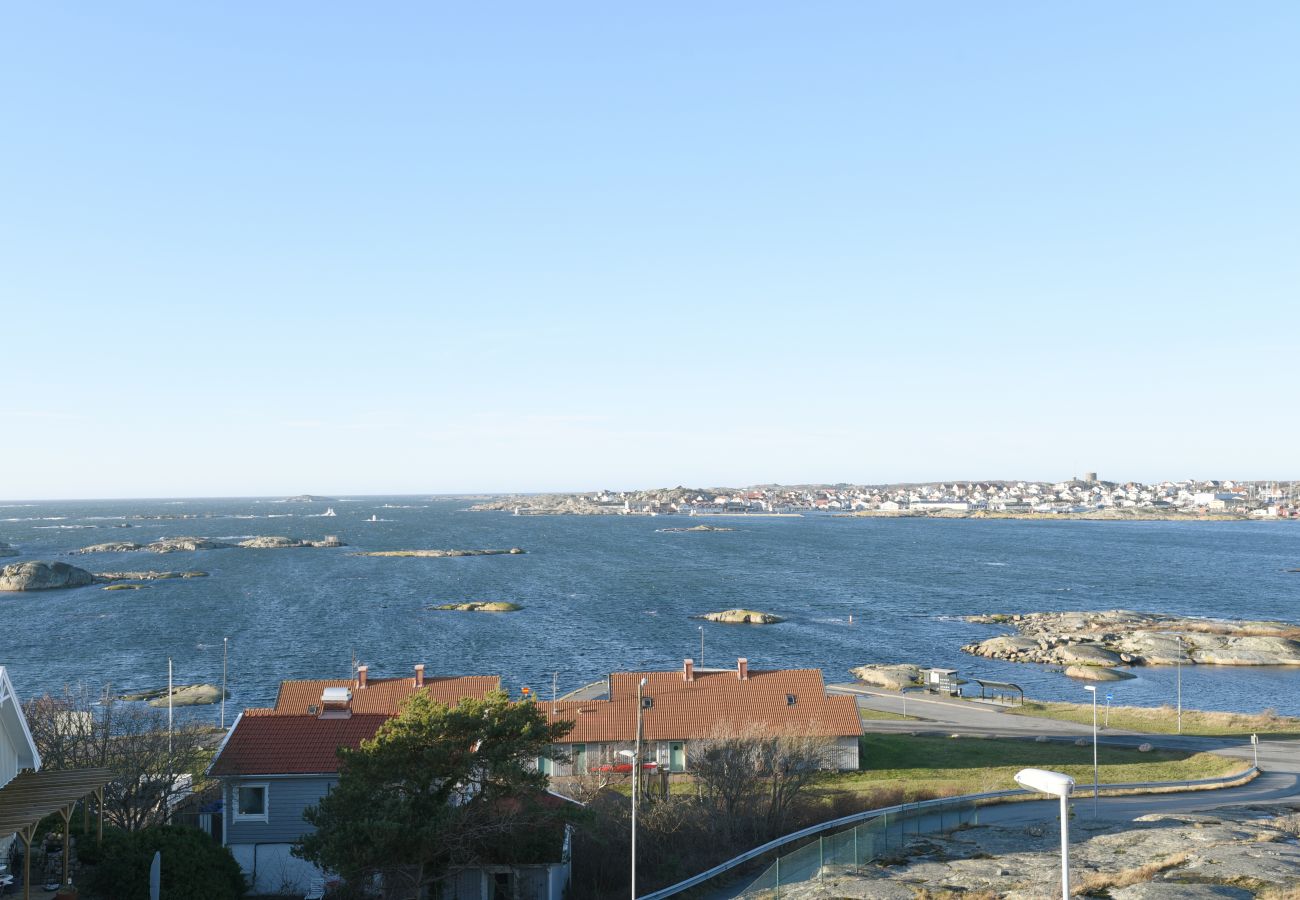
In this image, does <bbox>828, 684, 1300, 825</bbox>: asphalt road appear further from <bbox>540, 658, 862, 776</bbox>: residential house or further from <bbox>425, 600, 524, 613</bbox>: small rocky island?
<bbox>425, 600, 524, 613</bbox>: small rocky island

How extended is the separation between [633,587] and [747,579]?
20108mm

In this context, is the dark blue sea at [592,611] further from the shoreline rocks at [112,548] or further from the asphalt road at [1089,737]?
the asphalt road at [1089,737]

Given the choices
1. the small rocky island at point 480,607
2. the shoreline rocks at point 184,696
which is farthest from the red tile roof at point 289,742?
the small rocky island at point 480,607

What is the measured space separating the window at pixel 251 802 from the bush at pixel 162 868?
5.54m

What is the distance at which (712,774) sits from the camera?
33906 millimetres

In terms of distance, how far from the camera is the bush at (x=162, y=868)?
22312mm

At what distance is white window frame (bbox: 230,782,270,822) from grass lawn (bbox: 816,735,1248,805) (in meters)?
20.7

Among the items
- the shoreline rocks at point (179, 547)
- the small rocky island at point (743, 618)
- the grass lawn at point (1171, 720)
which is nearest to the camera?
the grass lawn at point (1171, 720)

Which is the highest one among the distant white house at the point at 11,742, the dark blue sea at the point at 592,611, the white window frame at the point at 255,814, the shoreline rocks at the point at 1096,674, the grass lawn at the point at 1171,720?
the distant white house at the point at 11,742

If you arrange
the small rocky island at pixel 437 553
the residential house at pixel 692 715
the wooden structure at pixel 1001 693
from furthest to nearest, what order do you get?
1. the small rocky island at pixel 437 553
2. the wooden structure at pixel 1001 693
3. the residential house at pixel 692 715

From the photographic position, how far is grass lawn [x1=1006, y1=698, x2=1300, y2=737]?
53.4 metres

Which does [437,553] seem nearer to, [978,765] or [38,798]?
[978,765]

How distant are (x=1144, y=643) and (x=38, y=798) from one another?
86.0 m

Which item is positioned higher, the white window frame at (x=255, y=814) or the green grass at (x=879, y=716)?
the white window frame at (x=255, y=814)
